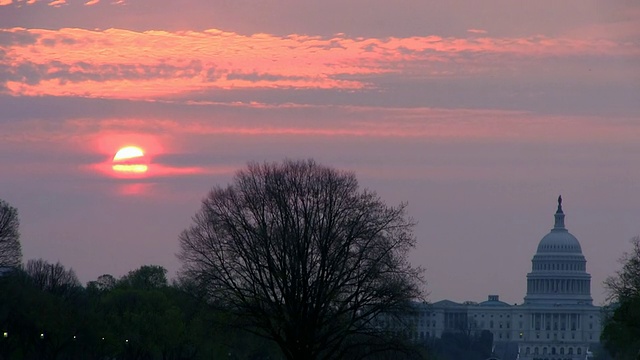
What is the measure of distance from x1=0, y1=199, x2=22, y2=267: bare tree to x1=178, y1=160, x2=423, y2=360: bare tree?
40.1 metres

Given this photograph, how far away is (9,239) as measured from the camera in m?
114

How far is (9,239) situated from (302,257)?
45.3 metres

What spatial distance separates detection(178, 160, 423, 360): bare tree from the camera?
72625mm

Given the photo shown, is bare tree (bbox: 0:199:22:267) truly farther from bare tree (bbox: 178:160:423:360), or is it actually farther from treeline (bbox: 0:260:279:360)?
bare tree (bbox: 178:160:423:360)

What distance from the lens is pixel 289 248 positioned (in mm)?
73250

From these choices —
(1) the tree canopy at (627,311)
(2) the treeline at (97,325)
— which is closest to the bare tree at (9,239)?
(2) the treeline at (97,325)

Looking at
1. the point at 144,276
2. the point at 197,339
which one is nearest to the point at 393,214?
the point at 197,339

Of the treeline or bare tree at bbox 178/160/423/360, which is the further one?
the treeline

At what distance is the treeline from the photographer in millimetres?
110125

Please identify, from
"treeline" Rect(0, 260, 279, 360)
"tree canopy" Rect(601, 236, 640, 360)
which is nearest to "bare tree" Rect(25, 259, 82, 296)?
"treeline" Rect(0, 260, 279, 360)

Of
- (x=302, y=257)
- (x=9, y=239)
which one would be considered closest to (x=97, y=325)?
(x=9, y=239)

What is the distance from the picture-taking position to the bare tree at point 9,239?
373 feet

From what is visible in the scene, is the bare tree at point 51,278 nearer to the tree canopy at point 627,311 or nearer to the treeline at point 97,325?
the treeline at point 97,325

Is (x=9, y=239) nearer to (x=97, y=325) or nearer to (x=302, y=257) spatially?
(x=97, y=325)
